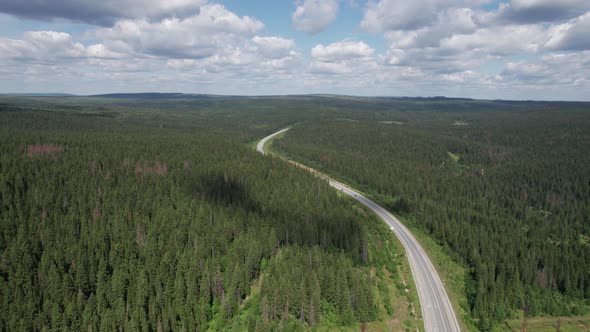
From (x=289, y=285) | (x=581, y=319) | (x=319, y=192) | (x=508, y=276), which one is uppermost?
(x=319, y=192)

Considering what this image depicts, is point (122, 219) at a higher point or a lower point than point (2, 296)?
higher

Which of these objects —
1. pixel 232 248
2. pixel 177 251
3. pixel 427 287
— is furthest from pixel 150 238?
pixel 427 287

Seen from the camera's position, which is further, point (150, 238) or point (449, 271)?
point (449, 271)

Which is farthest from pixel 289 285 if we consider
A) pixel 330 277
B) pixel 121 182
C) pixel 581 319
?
pixel 121 182

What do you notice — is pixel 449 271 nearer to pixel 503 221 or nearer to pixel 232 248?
pixel 503 221

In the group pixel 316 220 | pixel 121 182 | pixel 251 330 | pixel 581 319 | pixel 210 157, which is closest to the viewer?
pixel 251 330

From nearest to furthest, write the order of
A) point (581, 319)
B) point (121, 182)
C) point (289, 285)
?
point (289, 285) → point (581, 319) → point (121, 182)

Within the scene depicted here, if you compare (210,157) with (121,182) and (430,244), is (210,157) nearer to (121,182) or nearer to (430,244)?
(121,182)
